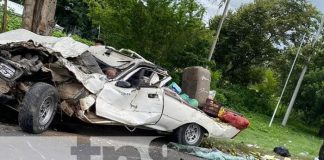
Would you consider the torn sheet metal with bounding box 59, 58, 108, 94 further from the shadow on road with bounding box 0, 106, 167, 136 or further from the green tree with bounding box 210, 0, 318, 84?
the green tree with bounding box 210, 0, 318, 84

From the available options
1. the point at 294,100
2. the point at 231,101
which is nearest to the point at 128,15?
the point at 231,101

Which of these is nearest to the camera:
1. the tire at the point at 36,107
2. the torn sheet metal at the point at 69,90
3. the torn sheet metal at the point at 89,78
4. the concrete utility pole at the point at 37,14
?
the tire at the point at 36,107

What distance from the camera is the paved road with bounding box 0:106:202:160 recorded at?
7098mm

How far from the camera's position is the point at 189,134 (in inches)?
437

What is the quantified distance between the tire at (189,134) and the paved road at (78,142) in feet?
1.19

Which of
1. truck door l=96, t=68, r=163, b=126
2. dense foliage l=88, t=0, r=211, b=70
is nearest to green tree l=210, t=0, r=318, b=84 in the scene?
dense foliage l=88, t=0, r=211, b=70

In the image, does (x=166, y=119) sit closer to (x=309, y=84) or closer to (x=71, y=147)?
(x=71, y=147)

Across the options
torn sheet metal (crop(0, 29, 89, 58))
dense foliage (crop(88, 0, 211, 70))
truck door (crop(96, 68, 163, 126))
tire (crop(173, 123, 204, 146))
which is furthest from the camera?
dense foliage (crop(88, 0, 211, 70))

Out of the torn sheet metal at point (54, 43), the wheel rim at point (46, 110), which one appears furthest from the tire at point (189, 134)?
the wheel rim at point (46, 110)

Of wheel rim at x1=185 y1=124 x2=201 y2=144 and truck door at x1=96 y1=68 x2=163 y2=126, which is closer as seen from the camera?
truck door at x1=96 y1=68 x2=163 y2=126

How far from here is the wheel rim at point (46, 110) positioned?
8070mm

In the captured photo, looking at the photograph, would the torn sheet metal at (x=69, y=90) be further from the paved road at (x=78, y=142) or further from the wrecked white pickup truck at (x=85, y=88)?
the paved road at (x=78, y=142)

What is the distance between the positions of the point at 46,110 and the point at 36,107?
1.45ft

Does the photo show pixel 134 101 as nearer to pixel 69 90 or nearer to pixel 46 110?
pixel 69 90
